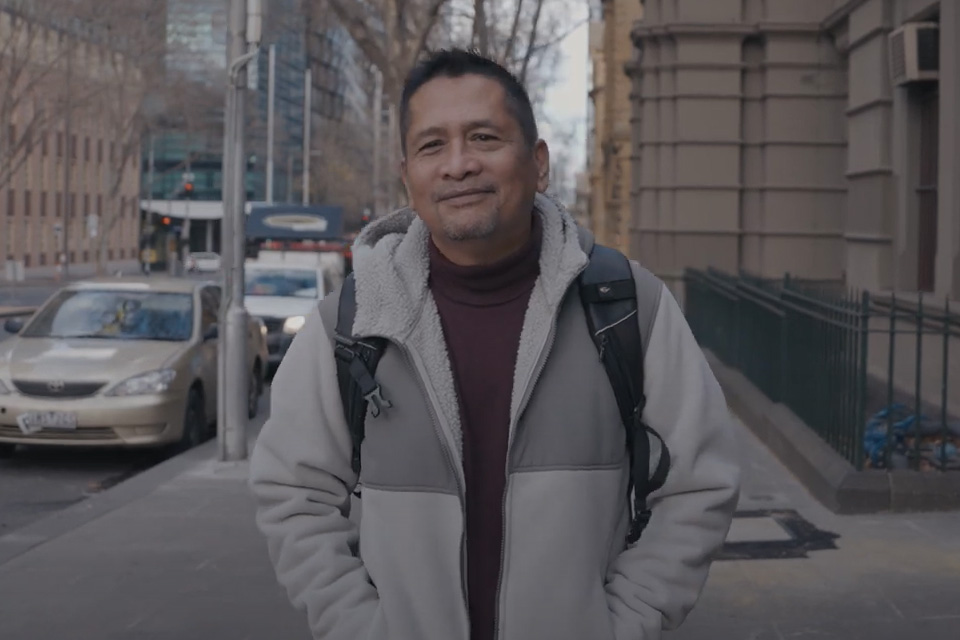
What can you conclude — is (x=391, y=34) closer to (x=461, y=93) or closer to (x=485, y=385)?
(x=461, y=93)

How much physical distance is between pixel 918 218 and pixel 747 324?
69.5 inches

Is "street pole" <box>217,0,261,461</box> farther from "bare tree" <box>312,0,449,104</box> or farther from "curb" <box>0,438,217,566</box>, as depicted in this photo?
"bare tree" <box>312,0,449,104</box>

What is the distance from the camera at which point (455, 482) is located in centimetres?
274

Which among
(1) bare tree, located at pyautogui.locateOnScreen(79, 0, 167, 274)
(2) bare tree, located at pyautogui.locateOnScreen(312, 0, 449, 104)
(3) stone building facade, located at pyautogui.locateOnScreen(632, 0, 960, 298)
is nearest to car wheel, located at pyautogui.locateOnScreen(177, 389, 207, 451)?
(3) stone building facade, located at pyautogui.locateOnScreen(632, 0, 960, 298)

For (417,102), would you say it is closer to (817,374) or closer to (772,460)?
(817,374)

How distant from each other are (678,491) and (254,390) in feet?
41.6

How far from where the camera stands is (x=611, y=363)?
2.78 meters

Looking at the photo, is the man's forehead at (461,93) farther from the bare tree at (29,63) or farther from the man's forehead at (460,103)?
the bare tree at (29,63)

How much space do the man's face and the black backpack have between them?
201 mm

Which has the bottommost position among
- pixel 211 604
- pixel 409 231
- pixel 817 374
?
pixel 211 604

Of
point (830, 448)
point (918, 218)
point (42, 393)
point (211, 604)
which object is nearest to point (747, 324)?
point (918, 218)

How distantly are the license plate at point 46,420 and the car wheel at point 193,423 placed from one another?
109cm

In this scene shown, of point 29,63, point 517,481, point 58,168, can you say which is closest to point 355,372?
point 517,481

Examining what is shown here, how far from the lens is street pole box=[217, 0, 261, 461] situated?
36.3ft
